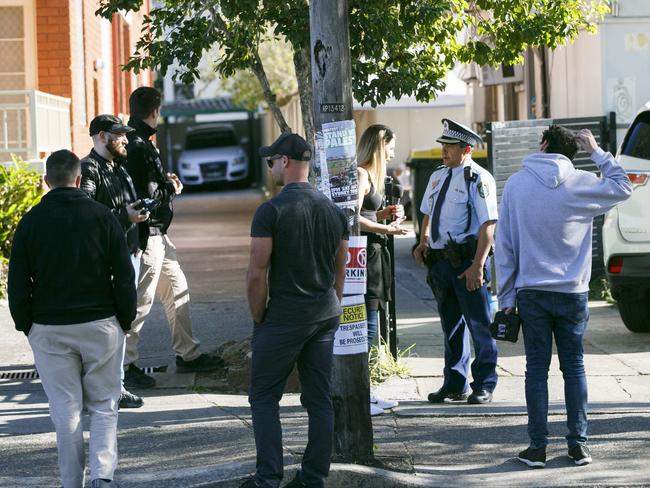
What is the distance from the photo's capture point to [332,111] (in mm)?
6305

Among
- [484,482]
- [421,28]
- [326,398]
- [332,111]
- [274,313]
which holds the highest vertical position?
[421,28]

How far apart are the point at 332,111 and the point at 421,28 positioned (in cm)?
299

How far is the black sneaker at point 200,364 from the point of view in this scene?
29.7ft

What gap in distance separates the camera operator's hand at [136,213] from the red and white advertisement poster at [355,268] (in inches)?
68.5

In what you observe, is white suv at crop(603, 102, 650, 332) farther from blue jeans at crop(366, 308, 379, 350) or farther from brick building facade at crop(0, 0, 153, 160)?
brick building facade at crop(0, 0, 153, 160)

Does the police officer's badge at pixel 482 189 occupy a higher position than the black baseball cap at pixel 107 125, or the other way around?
the black baseball cap at pixel 107 125

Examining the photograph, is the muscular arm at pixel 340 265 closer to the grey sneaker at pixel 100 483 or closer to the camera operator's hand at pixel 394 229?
the grey sneaker at pixel 100 483

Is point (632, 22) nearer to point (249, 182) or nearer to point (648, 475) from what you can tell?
point (648, 475)

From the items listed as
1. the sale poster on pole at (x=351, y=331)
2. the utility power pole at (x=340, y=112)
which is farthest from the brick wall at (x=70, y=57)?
the sale poster on pole at (x=351, y=331)

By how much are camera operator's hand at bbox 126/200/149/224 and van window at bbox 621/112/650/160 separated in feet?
14.9

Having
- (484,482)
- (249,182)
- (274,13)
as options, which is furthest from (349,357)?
(249,182)

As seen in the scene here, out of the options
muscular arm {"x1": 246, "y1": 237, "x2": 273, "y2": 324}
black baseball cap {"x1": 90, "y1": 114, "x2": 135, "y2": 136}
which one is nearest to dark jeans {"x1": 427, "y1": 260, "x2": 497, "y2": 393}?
black baseball cap {"x1": 90, "y1": 114, "x2": 135, "y2": 136}

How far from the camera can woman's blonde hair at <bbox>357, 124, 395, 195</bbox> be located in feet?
26.5

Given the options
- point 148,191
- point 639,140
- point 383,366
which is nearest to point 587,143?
point 383,366
